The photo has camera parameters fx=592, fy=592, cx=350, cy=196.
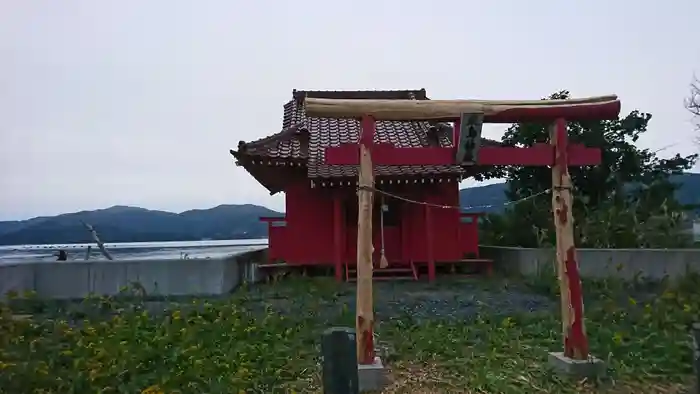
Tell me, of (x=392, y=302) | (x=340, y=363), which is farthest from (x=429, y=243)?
(x=340, y=363)

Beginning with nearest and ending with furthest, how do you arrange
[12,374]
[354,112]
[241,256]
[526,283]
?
[12,374] < [354,112] < [526,283] < [241,256]

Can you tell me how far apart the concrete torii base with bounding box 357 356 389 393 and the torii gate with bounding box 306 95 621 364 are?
0.89ft

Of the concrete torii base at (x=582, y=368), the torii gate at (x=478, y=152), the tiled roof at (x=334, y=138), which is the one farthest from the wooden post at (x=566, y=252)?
the tiled roof at (x=334, y=138)

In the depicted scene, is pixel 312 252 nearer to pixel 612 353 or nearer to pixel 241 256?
pixel 241 256

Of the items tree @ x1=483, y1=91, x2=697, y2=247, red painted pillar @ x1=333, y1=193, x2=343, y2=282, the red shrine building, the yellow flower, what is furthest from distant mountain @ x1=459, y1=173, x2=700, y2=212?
the yellow flower

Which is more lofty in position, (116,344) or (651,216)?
(651,216)

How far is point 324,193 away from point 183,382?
9689mm

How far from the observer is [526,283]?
12219 mm

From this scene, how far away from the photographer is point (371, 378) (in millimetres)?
5191

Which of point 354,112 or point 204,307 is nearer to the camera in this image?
point 354,112

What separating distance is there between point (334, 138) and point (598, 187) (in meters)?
9.78

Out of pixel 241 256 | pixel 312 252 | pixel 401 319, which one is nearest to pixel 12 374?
pixel 401 319

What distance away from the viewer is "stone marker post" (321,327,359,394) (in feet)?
12.5

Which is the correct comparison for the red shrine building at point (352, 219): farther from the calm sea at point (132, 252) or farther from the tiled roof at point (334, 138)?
the calm sea at point (132, 252)
